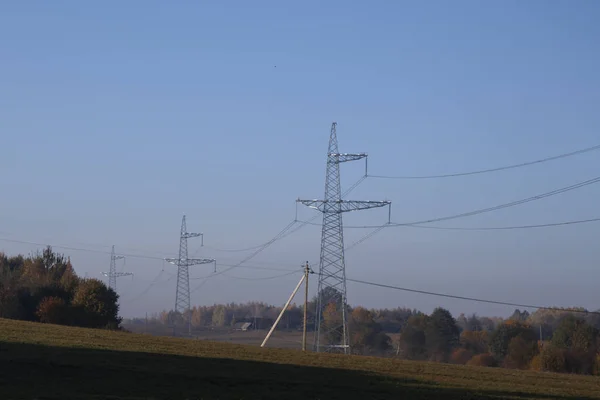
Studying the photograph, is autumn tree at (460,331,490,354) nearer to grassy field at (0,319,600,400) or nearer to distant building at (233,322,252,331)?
distant building at (233,322,252,331)

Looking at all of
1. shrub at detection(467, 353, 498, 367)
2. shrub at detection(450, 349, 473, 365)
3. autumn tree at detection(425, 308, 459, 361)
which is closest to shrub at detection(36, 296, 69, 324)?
shrub at detection(467, 353, 498, 367)

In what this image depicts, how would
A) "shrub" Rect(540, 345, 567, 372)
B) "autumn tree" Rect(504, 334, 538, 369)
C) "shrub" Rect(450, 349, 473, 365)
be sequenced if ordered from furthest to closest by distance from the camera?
"shrub" Rect(450, 349, 473, 365), "autumn tree" Rect(504, 334, 538, 369), "shrub" Rect(540, 345, 567, 372)

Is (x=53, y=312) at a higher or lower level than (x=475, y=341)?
higher

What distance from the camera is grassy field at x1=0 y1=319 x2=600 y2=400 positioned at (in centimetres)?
2484

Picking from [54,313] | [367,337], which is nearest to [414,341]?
[367,337]

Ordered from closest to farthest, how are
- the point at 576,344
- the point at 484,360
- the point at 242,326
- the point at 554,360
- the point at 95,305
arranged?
the point at 95,305 → the point at 554,360 → the point at 484,360 → the point at 576,344 → the point at 242,326

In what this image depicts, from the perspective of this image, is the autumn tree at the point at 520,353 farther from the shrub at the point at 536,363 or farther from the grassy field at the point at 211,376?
the grassy field at the point at 211,376

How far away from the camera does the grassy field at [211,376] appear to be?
24844mm

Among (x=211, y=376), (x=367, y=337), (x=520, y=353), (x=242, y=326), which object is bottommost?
(x=211, y=376)

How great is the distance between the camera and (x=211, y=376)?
29.6 meters

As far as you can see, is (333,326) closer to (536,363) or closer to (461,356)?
(536,363)

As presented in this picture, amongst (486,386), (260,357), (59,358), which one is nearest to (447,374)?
(486,386)

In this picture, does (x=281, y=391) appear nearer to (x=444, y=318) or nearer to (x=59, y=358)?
(x=59, y=358)

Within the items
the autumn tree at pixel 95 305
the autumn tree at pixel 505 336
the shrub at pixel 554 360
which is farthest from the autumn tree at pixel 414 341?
the autumn tree at pixel 95 305
